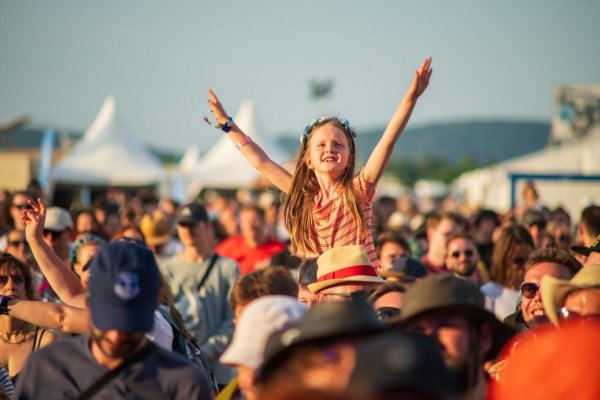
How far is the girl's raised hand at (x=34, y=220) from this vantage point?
222 inches

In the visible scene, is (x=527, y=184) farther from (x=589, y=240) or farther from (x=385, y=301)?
(x=385, y=301)

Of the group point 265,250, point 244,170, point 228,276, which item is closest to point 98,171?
point 244,170

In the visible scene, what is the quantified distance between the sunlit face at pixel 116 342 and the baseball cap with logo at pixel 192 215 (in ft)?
18.1

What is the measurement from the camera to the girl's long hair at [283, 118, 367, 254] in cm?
603

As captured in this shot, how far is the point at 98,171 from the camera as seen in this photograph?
35594 millimetres

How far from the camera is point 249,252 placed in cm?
1180

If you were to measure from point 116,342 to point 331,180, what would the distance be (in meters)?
2.51

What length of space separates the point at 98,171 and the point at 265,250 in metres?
24.9

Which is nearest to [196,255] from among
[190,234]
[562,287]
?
[190,234]

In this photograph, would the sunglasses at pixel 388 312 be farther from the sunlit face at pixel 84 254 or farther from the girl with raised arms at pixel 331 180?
the sunlit face at pixel 84 254

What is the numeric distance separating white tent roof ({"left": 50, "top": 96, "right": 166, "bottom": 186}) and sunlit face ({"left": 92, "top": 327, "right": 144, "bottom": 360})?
3026 centimetres

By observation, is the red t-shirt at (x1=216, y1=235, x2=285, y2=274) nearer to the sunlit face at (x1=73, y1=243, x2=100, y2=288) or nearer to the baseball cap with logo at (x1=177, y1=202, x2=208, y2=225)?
the baseball cap with logo at (x1=177, y1=202, x2=208, y2=225)

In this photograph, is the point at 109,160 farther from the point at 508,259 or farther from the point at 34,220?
the point at 34,220

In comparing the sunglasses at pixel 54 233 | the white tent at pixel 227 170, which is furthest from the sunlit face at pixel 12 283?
the white tent at pixel 227 170
